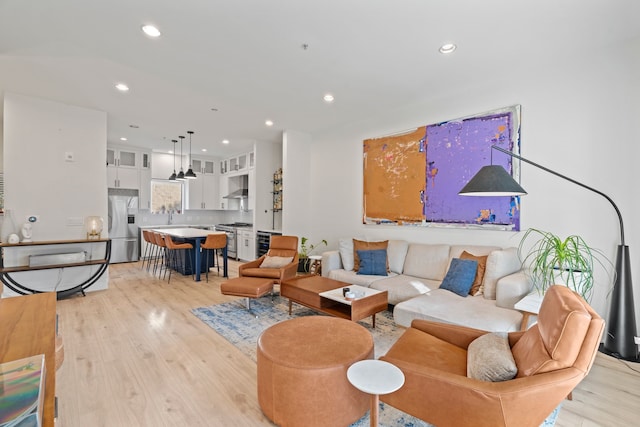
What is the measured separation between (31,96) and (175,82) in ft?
7.92

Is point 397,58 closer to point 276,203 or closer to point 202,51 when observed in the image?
point 202,51

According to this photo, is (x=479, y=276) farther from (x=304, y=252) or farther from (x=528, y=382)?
(x=304, y=252)

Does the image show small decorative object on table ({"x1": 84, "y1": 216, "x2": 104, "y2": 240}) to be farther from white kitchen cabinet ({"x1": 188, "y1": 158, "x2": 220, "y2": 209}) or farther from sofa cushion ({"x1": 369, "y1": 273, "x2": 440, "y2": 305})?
sofa cushion ({"x1": 369, "y1": 273, "x2": 440, "y2": 305})

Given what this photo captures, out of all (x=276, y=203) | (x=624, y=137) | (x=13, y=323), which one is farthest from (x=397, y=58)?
(x=276, y=203)

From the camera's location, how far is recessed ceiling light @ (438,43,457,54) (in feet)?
9.23

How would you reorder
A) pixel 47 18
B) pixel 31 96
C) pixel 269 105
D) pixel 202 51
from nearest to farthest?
pixel 47 18 → pixel 202 51 → pixel 31 96 → pixel 269 105

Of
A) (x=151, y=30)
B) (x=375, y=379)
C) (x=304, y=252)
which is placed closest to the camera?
(x=375, y=379)

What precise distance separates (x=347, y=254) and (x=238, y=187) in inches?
195

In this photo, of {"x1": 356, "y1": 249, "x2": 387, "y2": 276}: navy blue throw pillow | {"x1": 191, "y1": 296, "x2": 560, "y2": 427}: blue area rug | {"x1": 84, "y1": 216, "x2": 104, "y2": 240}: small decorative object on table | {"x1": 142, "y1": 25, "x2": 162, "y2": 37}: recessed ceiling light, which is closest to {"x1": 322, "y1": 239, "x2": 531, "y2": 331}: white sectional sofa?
{"x1": 356, "y1": 249, "x2": 387, "y2": 276}: navy blue throw pillow

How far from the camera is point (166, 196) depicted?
8.13 metres

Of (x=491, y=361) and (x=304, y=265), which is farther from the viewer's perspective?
(x=304, y=265)

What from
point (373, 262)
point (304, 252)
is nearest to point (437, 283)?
point (373, 262)

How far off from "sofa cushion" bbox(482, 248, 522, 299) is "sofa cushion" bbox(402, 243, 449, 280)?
0.66 metres

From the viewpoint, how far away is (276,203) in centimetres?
708
